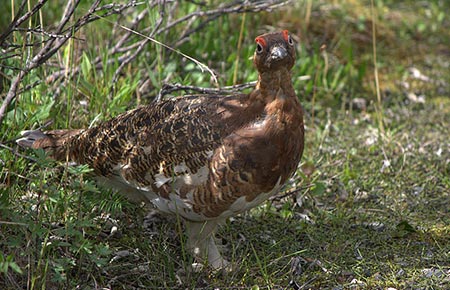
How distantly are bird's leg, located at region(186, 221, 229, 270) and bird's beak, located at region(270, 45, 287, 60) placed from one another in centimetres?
93

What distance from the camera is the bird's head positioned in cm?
351

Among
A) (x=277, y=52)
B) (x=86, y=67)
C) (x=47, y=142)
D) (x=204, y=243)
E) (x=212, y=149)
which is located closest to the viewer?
(x=277, y=52)

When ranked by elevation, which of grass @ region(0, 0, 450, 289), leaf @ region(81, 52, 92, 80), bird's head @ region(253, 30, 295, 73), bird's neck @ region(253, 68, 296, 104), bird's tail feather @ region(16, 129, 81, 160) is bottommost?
grass @ region(0, 0, 450, 289)

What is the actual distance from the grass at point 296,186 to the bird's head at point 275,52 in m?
0.93

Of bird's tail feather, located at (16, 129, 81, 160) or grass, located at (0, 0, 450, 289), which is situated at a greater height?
bird's tail feather, located at (16, 129, 81, 160)

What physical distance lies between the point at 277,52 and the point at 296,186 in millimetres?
1399

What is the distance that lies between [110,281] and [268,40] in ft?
4.48

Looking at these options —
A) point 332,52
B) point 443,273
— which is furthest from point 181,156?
point 332,52

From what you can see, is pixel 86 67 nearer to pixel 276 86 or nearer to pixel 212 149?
pixel 212 149

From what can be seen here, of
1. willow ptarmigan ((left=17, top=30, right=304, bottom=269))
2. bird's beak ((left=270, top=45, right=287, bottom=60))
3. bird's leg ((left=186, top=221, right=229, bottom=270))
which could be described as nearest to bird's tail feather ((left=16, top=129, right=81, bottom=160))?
willow ptarmigan ((left=17, top=30, right=304, bottom=269))

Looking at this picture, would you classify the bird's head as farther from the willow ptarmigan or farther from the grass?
the grass

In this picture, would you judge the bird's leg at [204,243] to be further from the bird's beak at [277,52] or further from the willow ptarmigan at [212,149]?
the bird's beak at [277,52]

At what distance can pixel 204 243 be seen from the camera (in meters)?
3.95

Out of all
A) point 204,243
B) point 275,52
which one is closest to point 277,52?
point 275,52
